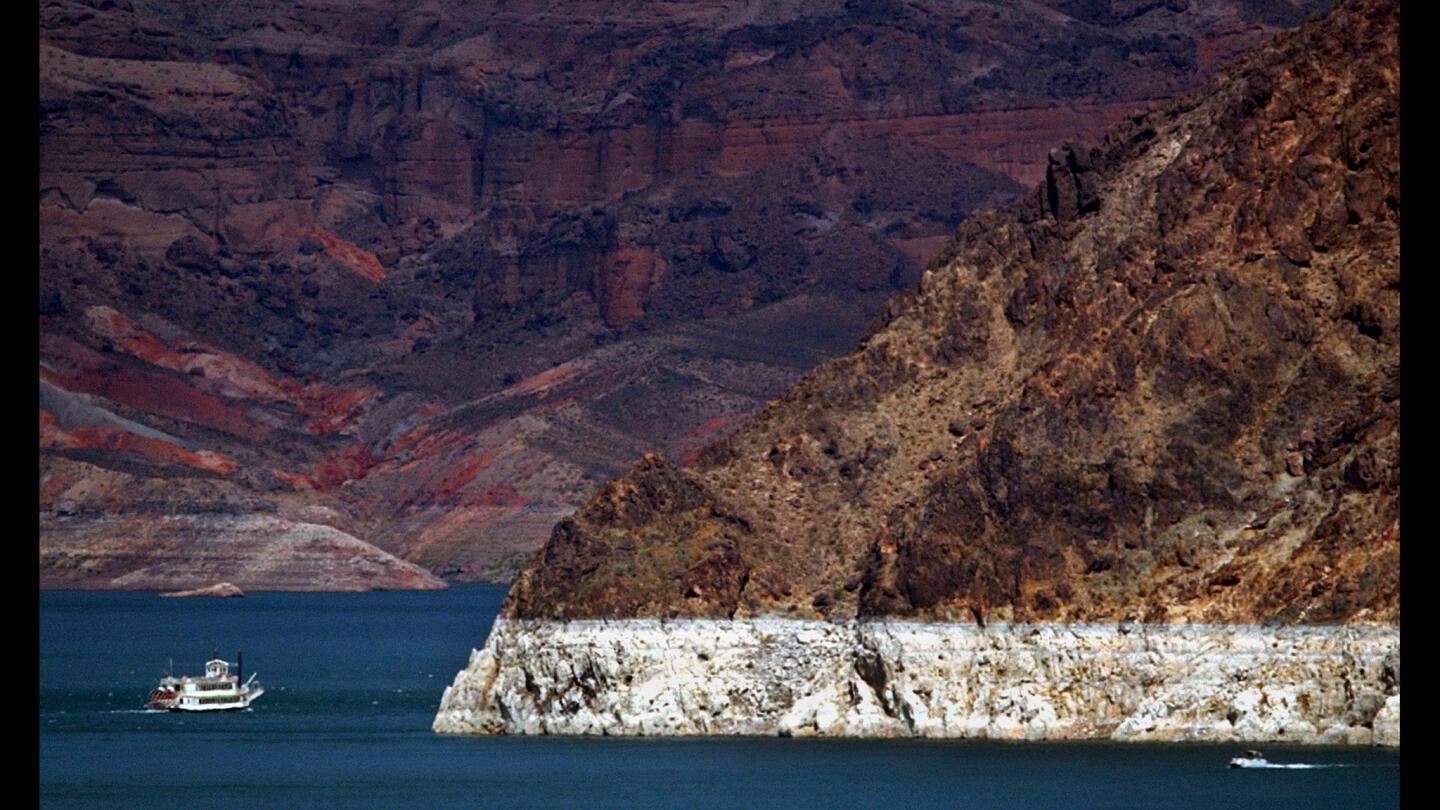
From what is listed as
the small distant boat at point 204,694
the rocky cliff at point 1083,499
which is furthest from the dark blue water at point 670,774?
the small distant boat at point 204,694

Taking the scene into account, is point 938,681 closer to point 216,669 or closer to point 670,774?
point 670,774

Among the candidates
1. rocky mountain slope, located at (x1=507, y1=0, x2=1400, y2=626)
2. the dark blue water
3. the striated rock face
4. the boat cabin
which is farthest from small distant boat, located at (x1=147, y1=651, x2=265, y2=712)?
the striated rock face

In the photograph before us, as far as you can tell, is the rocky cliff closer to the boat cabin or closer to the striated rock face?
the striated rock face

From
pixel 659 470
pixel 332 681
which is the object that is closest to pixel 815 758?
pixel 659 470

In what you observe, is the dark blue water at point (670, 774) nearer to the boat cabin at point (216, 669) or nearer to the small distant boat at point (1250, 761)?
the small distant boat at point (1250, 761)
